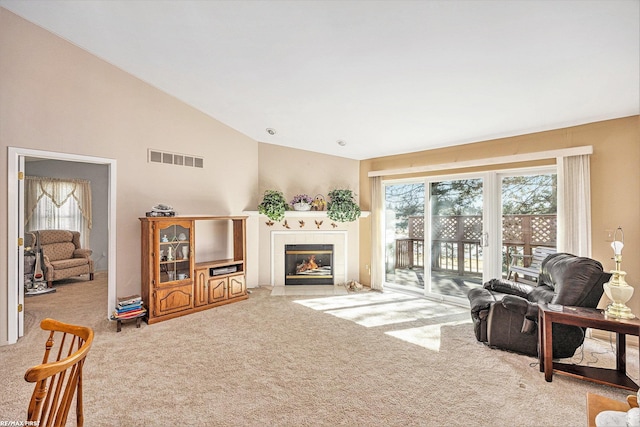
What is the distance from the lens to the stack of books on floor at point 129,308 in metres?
3.72

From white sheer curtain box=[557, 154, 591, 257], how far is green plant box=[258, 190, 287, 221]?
384cm

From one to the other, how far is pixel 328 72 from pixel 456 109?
5.10 ft

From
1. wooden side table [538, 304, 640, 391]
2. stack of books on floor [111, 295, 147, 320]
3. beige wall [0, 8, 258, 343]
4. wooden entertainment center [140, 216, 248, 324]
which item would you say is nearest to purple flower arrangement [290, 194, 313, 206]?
beige wall [0, 8, 258, 343]

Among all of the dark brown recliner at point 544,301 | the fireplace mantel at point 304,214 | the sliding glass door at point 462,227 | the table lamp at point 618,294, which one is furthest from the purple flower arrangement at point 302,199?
the table lamp at point 618,294

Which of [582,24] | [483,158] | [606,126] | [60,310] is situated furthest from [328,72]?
[60,310]

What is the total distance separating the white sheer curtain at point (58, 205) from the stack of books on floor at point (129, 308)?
4.48 meters

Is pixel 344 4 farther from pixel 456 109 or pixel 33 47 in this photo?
pixel 33 47

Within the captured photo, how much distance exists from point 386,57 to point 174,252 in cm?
351

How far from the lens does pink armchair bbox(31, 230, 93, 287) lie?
5.73 metres

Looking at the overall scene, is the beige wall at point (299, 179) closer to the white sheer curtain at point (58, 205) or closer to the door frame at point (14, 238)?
the door frame at point (14, 238)

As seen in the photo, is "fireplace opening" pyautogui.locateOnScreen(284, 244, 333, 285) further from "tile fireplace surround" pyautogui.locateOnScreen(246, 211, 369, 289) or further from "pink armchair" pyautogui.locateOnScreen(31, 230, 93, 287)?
"pink armchair" pyautogui.locateOnScreen(31, 230, 93, 287)

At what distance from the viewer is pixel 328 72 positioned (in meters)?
3.27

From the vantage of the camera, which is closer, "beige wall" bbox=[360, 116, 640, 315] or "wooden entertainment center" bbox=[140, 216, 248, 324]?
"beige wall" bbox=[360, 116, 640, 315]

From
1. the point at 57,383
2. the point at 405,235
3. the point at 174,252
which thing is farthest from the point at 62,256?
the point at 405,235
